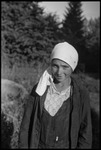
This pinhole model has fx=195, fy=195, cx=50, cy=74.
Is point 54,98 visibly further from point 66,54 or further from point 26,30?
point 26,30

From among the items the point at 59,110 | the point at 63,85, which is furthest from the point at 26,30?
the point at 59,110

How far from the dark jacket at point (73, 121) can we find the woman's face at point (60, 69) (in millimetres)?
154

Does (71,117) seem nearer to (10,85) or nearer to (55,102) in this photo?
(55,102)

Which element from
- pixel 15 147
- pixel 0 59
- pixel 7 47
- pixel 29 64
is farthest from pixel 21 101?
pixel 7 47

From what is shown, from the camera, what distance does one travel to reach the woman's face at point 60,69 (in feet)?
5.89

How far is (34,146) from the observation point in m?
1.96

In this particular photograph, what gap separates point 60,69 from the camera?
70.2 inches

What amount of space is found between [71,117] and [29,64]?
11960mm

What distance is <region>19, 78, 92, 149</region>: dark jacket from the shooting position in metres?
1.80

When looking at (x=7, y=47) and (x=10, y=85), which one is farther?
(x=7, y=47)

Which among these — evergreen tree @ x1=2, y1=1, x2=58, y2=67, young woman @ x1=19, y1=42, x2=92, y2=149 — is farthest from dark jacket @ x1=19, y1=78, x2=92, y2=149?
evergreen tree @ x1=2, y1=1, x2=58, y2=67

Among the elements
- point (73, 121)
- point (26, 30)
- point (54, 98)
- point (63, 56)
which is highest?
point (26, 30)

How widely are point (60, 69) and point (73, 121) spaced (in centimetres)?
50

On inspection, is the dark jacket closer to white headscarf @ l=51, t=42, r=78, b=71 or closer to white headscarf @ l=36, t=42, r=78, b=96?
white headscarf @ l=36, t=42, r=78, b=96
